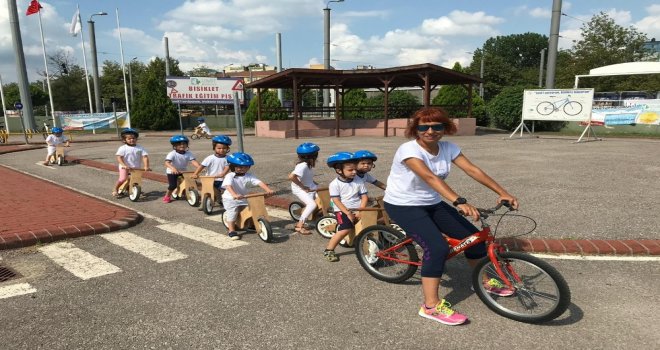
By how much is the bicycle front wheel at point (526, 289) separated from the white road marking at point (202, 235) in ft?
9.93

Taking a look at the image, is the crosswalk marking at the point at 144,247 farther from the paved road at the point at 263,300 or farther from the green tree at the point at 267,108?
the green tree at the point at 267,108

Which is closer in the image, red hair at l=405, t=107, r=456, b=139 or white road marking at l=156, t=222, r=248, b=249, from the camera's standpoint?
red hair at l=405, t=107, r=456, b=139

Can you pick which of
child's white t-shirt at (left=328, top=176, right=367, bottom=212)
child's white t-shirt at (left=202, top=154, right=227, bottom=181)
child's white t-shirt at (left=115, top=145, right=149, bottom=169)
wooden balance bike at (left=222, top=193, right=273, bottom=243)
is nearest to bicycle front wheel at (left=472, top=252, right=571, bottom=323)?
child's white t-shirt at (left=328, top=176, right=367, bottom=212)

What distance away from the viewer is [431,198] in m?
3.48

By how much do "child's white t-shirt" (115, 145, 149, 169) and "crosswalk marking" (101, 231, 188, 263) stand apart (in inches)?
114

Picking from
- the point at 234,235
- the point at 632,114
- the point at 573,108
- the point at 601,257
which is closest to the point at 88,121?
the point at 234,235

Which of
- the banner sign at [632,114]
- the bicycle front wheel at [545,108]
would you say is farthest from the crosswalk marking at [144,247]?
the banner sign at [632,114]

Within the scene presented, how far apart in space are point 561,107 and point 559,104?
16cm

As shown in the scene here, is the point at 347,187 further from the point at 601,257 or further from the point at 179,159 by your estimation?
the point at 179,159

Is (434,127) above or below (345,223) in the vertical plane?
above

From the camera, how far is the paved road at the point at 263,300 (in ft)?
10.0

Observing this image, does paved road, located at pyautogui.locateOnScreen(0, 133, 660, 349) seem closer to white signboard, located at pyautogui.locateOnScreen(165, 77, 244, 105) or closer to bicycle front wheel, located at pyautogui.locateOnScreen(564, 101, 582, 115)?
bicycle front wheel, located at pyautogui.locateOnScreen(564, 101, 582, 115)

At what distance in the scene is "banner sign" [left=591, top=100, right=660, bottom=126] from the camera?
20.9 m

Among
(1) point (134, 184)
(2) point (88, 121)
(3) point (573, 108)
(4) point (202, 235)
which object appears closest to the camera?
(4) point (202, 235)
